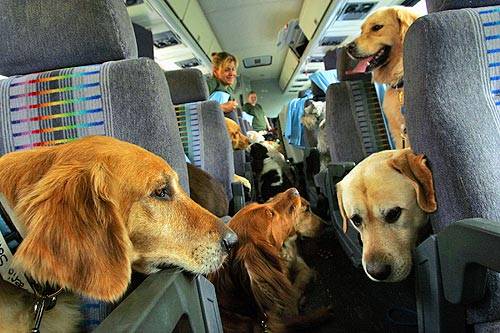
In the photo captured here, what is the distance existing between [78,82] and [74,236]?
29.4 inches

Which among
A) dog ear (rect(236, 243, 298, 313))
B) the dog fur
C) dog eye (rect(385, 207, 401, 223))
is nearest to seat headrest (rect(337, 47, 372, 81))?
dog eye (rect(385, 207, 401, 223))

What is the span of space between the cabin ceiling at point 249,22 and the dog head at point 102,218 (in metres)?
5.95

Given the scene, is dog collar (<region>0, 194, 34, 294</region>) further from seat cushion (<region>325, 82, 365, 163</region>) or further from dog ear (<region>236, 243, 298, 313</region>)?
seat cushion (<region>325, 82, 365, 163</region>)

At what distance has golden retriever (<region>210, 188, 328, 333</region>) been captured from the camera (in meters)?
1.32

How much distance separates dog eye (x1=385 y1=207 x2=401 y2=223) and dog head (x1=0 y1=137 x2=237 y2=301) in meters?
0.71

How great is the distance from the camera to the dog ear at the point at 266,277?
1.35 meters

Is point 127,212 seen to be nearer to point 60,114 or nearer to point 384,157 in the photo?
point 60,114

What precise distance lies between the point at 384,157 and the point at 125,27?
1.12 m

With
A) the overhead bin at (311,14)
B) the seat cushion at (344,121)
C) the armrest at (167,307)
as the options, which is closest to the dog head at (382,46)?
the seat cushion at (344,121)

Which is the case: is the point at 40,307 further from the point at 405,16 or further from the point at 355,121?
the point at 405,16

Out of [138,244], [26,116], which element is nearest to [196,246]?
[138,244]

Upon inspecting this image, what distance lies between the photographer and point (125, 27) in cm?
127

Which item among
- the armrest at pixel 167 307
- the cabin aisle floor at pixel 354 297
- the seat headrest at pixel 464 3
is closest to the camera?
the armrest at pixel 167 307

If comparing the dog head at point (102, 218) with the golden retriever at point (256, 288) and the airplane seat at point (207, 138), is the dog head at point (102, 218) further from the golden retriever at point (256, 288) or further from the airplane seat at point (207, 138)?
the airplane seat at point (207, 138)
